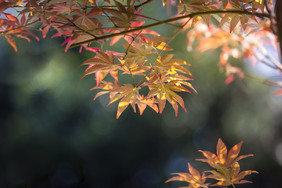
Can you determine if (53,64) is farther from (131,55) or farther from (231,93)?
(131,55)

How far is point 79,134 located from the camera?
135 inches

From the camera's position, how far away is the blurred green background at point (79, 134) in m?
3.41

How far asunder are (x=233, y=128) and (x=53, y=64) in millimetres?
2583

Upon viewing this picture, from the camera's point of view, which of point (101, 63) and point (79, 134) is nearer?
point (101, 63)

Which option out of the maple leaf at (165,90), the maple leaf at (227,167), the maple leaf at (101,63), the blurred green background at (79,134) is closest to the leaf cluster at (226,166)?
the maple leaf at (227,167)

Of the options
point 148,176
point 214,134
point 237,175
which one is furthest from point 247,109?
point 237,175

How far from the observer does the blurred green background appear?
3.41 meters

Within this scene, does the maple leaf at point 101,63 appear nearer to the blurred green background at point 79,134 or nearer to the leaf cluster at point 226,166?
the leaf cluster at point 226,166

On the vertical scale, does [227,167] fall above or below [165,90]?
below

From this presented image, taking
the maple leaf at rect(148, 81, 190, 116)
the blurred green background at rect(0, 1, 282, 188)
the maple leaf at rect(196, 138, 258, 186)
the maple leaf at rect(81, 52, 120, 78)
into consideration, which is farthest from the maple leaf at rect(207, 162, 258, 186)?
the blurred green background at rect(0, 1, 282, 188)

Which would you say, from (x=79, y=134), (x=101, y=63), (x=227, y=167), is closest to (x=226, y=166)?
(x=227, y=167)

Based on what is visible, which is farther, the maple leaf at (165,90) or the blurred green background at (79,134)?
the blurred green background at (79,134)

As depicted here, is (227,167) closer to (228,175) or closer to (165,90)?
(228,175)

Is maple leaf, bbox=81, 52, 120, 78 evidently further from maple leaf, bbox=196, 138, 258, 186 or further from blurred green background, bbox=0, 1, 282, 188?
blurred green background, bbox=0, 1, 282, 188
